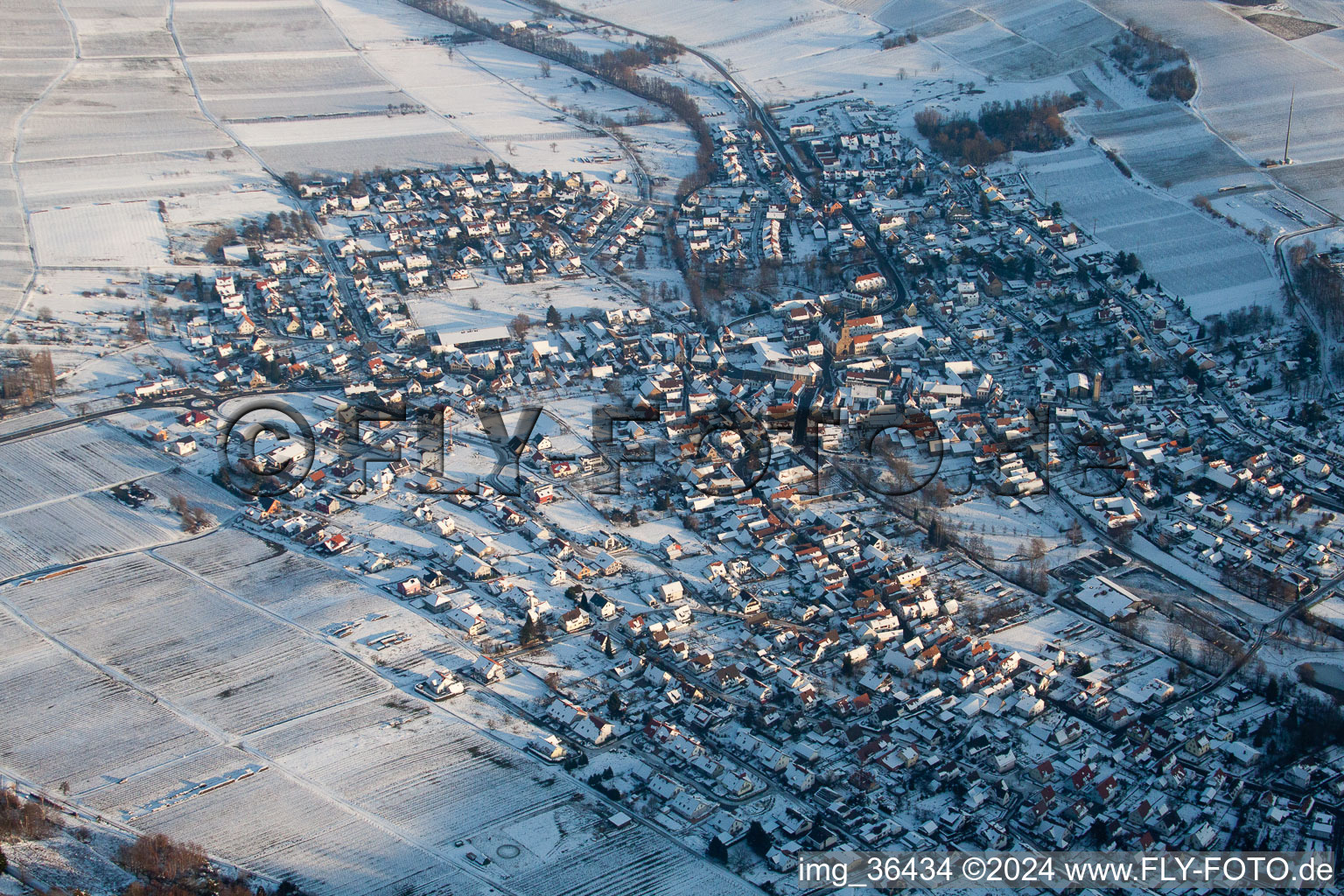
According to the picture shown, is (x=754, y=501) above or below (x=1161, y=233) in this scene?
below

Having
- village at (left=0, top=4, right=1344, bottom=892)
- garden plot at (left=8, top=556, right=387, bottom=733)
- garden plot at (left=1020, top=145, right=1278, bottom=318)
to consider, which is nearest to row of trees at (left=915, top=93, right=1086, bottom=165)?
garden plot at (left=1020, top=145, right=1278, bottom=318)

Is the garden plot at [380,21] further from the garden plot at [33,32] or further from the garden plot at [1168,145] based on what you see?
the garden plot at [1168,145]

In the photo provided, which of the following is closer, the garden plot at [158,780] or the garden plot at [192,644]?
the garden plot at [158,780]

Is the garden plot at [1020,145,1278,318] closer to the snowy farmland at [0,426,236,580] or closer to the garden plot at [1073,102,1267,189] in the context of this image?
the garden plot at [1073,102,1267,189]

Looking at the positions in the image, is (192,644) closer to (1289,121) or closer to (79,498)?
(79,498)

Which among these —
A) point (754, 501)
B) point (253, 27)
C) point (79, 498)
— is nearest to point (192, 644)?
point (79, 498)

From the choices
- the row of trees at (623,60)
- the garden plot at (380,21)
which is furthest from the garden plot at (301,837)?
the garden plot at (380,21)
